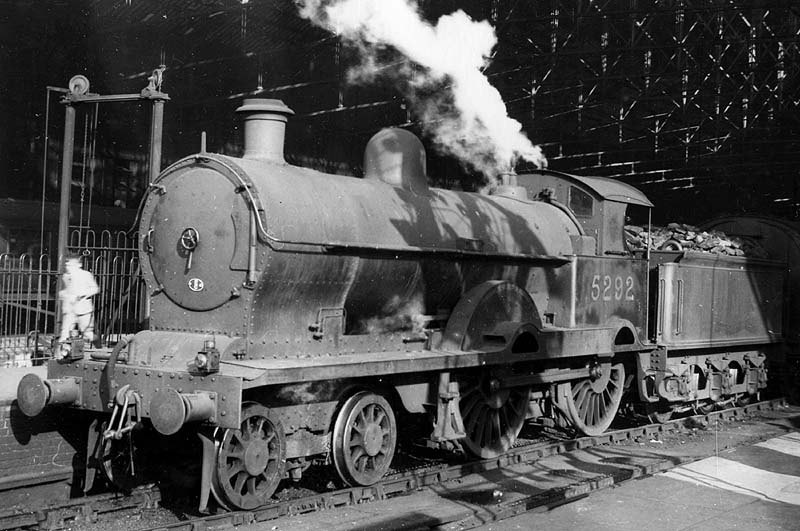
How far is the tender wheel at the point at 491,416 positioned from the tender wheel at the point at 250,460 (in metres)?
2.38

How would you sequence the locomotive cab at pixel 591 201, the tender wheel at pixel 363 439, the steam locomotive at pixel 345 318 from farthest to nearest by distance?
the locomotive cab at pixel 591 201, the tender wheel at pixel 363 439, the steam locomotive at pixel 345 318

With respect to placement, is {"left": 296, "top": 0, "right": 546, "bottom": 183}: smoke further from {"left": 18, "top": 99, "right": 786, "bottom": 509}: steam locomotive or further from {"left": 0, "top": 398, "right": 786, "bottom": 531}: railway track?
{"left": 0, "top": 398, "right": 786, "bottom": 531}: railway track

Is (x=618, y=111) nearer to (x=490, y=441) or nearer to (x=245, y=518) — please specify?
(x=490, y=441)

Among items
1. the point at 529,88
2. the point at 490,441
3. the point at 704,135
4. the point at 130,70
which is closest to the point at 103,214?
the point at 130,70

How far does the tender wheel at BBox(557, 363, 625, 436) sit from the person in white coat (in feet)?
17.6

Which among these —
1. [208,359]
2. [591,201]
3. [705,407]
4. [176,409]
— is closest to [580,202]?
[591,201]

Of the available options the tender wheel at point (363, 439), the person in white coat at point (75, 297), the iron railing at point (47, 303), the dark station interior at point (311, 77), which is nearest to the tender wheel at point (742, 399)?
the dark station interior at point (311, 77)

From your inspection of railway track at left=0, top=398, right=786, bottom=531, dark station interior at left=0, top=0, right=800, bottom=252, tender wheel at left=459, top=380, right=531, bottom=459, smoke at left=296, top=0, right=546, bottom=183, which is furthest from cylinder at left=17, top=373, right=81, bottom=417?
dark station interior at left=0, top=0, right=800, bottom=252

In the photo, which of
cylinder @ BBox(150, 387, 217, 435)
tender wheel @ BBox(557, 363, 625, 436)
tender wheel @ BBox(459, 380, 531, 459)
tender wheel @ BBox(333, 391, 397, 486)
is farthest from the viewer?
tender wheel @ BBox(557, 363, 625, 436)

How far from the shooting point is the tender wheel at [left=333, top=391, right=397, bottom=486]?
7418 millimetres

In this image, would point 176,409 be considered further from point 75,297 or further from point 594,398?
point 594,398

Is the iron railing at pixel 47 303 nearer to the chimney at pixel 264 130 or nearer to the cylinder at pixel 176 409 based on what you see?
the chimney at pixel 264 130

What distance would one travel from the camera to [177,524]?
647 cm

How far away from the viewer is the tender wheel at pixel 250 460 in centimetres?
666
